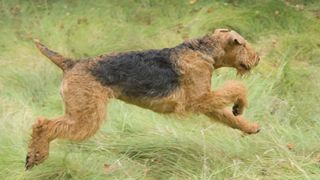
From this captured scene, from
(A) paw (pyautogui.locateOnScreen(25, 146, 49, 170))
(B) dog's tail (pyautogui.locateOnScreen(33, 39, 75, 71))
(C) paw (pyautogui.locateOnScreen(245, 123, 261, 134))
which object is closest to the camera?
(A) paw (pyautogui.locateOnScreen(25, 146, 49, 170))

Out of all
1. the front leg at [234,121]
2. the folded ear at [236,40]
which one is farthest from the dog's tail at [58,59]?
the folded ear at [236,40]

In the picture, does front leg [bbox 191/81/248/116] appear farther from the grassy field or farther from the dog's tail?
the dog's tail

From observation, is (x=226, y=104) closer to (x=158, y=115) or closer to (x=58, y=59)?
(x=158, y=115)

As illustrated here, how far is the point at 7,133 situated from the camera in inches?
223

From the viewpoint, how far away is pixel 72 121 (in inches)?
198

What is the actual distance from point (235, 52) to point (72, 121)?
1464 mm

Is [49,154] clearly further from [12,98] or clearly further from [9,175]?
[12,98]

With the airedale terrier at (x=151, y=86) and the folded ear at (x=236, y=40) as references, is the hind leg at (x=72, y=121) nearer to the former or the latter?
the airedale terrier at (x=151, y=86)

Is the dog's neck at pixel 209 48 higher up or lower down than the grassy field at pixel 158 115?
higher up

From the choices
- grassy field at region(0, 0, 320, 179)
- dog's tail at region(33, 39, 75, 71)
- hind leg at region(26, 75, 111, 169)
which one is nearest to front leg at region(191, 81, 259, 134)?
grassy field at region(0, 0, 320, 179)

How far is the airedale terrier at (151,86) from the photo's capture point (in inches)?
198

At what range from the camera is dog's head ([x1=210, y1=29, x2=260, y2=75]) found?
17.9ft

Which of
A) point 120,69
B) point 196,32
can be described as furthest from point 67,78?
point 196,32

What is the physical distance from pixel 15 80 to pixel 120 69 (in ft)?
8.13
